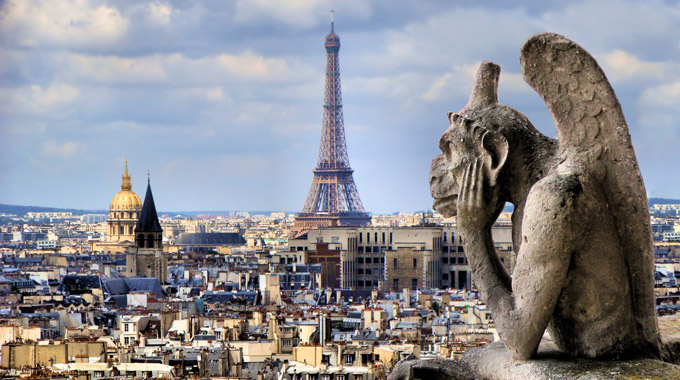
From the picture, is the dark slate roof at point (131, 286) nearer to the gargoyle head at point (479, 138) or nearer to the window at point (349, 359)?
the window at point (349, 359)

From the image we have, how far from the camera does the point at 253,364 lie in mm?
33344

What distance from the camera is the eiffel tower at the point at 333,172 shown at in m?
116

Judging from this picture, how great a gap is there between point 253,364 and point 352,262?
115ft

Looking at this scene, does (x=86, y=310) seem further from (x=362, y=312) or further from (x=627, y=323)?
(x=627, y=323)

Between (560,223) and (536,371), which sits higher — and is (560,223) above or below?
above

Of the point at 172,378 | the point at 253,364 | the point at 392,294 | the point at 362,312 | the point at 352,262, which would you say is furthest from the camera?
Answer: the point at 352,262

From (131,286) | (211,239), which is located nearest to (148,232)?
(131,286)

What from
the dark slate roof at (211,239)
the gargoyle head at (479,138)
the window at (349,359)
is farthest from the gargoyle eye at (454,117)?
the dark slate roof at (211,239)

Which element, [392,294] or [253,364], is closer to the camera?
[253,364]

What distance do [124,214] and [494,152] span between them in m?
121

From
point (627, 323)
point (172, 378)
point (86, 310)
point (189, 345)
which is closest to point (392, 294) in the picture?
point (86, 310)

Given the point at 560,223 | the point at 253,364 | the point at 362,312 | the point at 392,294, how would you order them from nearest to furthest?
1. the point at 560,223
2. the point at 253,364
3. the point at 362,312
4. the point at 392,294

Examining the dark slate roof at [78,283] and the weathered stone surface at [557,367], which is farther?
the dark slate roof at [78,283]

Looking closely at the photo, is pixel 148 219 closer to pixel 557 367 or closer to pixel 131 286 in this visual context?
pixel 131 286
